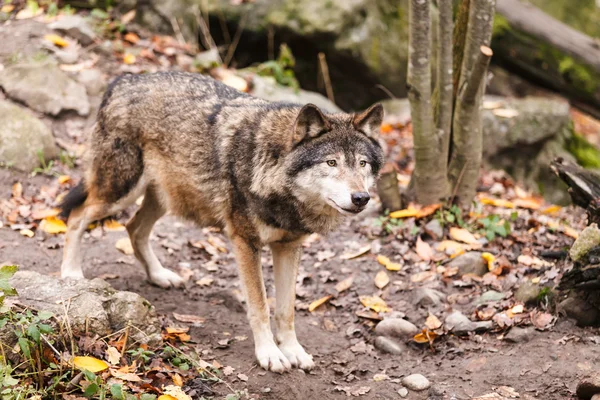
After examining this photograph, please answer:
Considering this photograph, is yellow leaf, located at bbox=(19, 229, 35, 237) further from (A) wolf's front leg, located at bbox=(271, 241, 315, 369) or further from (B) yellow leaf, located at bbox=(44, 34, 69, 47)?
(B) yellow leaf, located at bbox=(44, 34, 69, 47)

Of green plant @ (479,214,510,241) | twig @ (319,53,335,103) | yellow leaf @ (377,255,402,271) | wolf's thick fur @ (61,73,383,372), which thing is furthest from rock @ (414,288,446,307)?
twig @ (319,53,335,103)

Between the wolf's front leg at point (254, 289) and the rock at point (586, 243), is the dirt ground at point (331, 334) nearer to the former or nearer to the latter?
the wolf's front leg at point (254, 289)

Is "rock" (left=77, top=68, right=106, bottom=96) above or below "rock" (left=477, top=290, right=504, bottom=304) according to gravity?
above

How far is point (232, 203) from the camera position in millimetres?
5156

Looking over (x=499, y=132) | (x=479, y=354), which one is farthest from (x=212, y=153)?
(x=499, y=132)

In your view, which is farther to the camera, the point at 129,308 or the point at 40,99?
the point at 40,99

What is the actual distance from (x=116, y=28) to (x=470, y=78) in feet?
19.6

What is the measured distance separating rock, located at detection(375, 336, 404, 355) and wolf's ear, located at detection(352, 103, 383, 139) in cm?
177

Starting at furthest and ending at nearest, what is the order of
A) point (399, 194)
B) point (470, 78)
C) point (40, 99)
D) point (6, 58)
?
point (6, 58), point (40, 99), point (399, 194), point (470, 78)

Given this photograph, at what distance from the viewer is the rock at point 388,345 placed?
17.9 feet

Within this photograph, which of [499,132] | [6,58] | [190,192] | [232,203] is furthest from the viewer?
[499,132]

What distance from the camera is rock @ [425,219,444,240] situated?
6914 mm

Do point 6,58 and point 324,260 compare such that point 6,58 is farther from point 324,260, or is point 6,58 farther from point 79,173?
point 324,260

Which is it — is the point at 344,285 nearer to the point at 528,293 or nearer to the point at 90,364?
the point at 528,293
